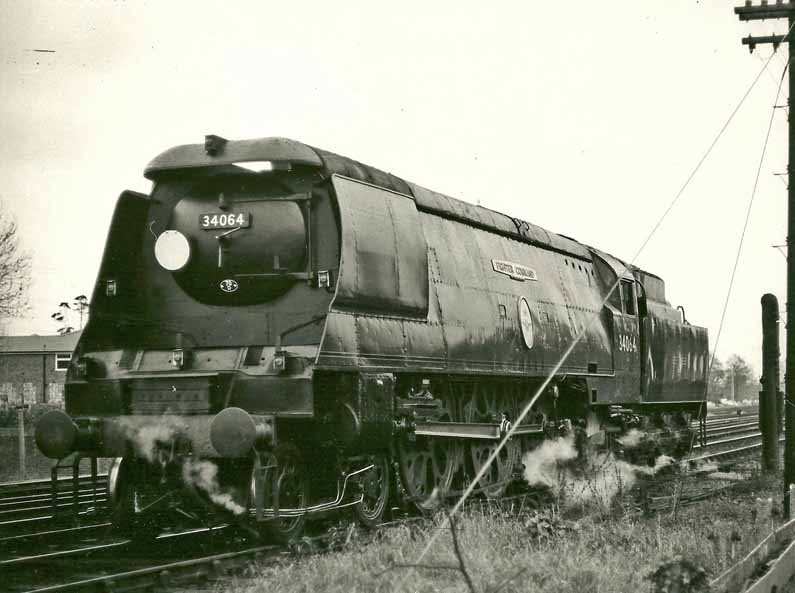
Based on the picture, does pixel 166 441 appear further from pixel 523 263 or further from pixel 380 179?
pixel 523 263

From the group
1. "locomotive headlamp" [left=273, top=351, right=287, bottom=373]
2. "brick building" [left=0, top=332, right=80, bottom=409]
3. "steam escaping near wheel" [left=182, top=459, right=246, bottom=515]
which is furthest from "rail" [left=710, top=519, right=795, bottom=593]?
"brick building" [left=0, top=332, right=80, bottom=409]

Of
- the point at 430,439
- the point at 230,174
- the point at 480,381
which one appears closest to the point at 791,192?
the point at 480,381

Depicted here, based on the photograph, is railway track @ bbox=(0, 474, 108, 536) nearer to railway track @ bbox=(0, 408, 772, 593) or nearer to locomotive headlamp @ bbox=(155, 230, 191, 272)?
railway track @ bbox=(0, 408, 772, 593)

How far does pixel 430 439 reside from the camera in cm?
1070

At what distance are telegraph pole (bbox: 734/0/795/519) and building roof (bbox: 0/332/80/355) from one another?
169ft

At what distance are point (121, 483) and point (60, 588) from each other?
219 centimetres

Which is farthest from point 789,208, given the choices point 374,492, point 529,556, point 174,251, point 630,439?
point 174,251

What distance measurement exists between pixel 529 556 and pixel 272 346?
2.95m

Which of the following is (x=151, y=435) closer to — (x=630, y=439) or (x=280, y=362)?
(x=280, y=362)

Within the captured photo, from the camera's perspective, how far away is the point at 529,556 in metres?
7.52

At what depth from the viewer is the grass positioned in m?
6.61

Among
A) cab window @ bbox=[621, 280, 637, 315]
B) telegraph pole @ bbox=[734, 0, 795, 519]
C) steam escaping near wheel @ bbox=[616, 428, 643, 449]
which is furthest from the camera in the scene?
cab window @ bbox=[621, 280, 637, 315]

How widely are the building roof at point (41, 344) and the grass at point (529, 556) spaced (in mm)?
54863

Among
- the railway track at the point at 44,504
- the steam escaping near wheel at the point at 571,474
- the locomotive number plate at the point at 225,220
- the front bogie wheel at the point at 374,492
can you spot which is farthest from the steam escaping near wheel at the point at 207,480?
the steam escaping near wheel at the point at 571,474
